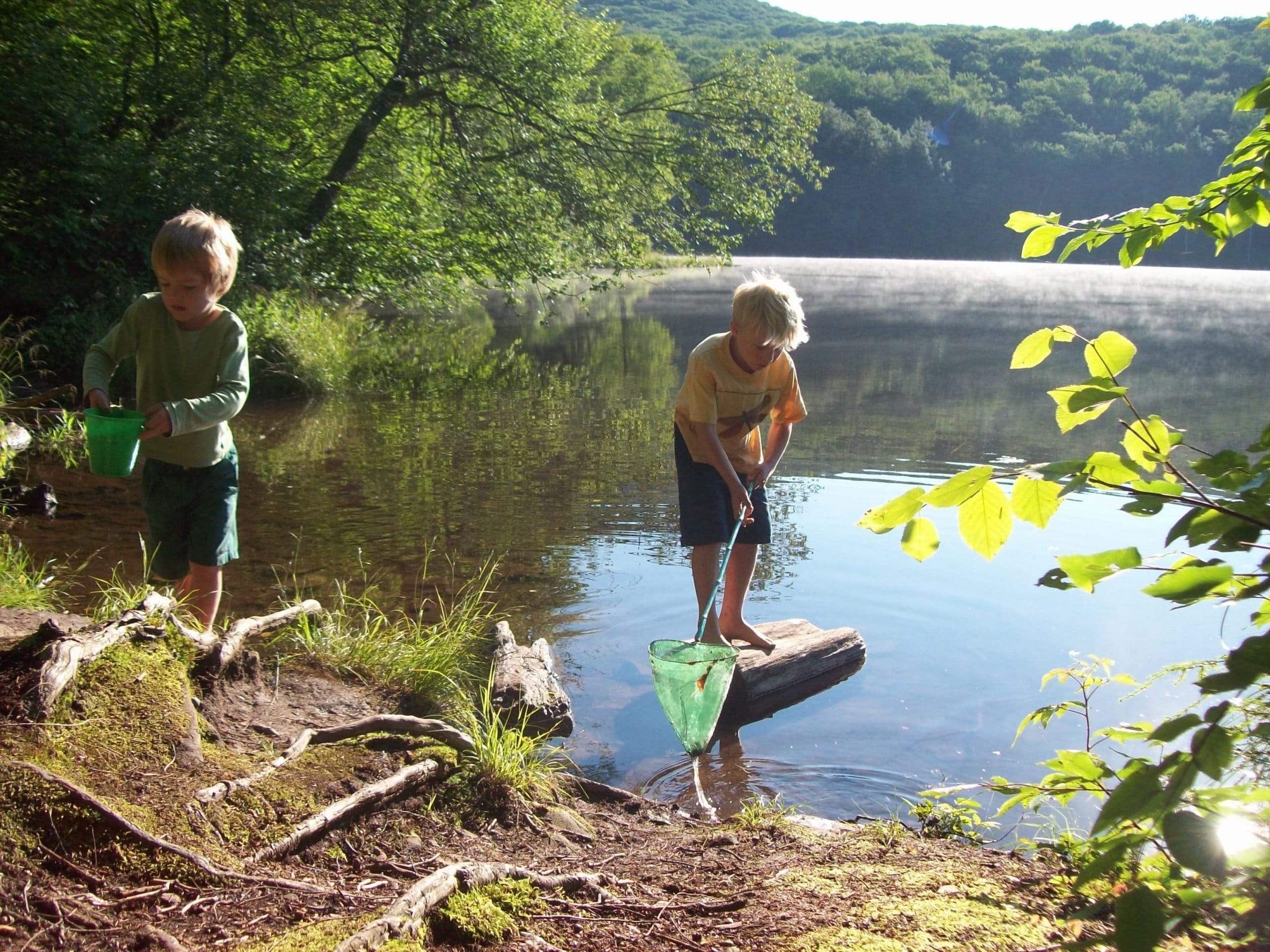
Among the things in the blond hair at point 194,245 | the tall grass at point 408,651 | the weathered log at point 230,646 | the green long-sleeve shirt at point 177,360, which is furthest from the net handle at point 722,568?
the blond hair at point 194,245

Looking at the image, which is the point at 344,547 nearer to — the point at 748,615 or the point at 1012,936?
the point at 748,615

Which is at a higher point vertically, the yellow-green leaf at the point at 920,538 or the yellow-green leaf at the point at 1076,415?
the yellow-green leaf at the point at 1076,415

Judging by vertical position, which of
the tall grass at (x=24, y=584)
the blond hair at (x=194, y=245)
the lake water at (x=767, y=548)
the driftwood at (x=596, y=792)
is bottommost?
the lake water at (x=767, y=548)

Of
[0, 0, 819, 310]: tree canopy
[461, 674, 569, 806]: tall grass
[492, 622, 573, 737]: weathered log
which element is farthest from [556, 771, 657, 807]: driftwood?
[0, 0, 819, 310]: tree canopy

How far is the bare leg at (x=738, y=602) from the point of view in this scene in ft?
16.2

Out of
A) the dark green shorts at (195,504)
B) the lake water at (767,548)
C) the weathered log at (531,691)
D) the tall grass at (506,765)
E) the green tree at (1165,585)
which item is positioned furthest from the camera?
the lake water at (767,548)

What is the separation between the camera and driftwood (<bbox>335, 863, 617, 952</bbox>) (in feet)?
6.06

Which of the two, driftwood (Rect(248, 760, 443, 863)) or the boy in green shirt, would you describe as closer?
driftwood (Rect(248, 760, 443, 863))

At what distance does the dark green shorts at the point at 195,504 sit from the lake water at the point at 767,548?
1.54 m

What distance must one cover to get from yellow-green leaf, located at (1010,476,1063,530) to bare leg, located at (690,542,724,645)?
11.3ft

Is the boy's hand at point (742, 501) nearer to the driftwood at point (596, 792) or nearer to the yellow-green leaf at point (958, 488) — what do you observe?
the driftwood at point (596, 792)

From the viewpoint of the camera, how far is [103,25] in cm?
1344

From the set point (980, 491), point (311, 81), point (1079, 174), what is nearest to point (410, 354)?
point (311, 81)

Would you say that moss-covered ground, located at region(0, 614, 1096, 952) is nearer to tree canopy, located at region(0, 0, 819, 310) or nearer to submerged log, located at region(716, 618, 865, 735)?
submerged log, located at region(716, 618, 865, 735)
